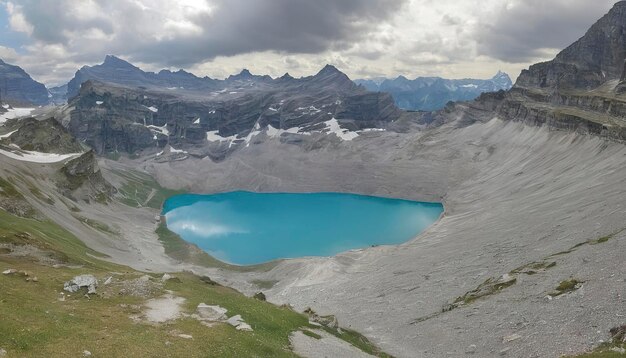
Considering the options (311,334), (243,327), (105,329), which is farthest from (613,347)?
(105,329)

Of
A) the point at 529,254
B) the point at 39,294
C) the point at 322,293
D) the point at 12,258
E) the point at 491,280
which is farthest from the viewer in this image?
the point at 322,293

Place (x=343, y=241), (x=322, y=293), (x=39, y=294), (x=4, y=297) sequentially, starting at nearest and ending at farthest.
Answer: (x=4, y=297), (x=39, y=294), (x=322, y=293), (x=343, y=241)

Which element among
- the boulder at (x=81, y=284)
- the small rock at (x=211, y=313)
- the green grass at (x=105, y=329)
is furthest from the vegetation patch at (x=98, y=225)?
the small rock at (x=211, y=313)

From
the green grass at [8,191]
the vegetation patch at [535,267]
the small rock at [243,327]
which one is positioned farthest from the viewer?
the green grass at [8,191]

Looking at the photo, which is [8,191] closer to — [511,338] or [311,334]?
[311,334]

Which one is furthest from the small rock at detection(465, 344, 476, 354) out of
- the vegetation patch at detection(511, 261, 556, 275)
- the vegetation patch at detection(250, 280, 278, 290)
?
the vegetation patch at detection(250, 280, 278, 290)

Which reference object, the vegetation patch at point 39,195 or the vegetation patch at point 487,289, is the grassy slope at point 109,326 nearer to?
the vegetation patch at point 487,289

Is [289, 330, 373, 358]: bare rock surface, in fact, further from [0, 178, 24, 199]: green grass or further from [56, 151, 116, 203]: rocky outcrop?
[56, 151, 116, 203]: rocky outcrop

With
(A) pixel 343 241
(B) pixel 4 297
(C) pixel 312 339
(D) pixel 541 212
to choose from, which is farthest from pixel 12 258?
(A) pixel 343 241

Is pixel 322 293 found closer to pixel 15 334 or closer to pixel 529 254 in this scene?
pixel 529 254
